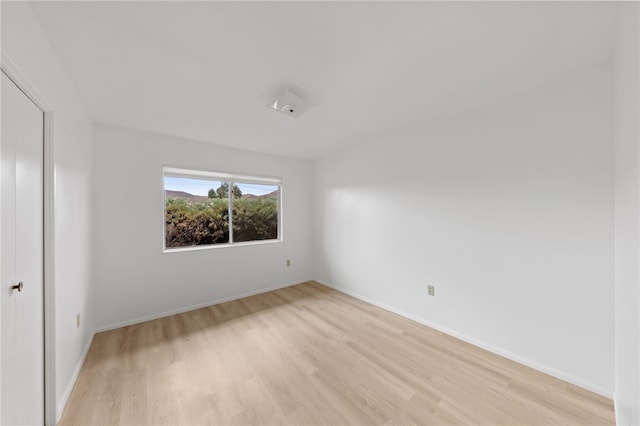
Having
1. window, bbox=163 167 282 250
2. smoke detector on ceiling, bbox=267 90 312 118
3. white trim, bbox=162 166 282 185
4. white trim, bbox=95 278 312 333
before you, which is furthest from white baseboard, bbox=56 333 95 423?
smoke detector on ceiling, bbox=267 90 312 118

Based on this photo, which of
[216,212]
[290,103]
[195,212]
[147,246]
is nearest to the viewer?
[290,103]

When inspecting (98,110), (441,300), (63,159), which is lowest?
(441,300)

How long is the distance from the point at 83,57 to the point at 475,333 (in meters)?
3.85

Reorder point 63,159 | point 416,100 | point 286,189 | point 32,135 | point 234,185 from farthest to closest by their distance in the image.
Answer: point 286,189, point 234,185, point 416,100, point 63,159, point 32,135

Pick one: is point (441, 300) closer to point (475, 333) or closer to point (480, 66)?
point (475, 333)

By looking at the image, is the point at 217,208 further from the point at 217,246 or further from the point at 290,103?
the point at 290,103

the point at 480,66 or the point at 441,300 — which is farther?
the point at 441,300

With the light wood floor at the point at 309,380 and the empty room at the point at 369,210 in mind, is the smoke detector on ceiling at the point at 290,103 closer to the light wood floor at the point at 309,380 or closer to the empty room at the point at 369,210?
the empty room at the point at 369,210

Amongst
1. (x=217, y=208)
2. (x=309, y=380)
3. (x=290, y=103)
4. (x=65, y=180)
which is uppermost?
(x=290, y=103)

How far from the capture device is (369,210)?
322cm

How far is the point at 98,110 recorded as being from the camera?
7.02ft

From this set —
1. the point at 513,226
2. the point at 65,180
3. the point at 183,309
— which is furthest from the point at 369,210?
the point at 65,180

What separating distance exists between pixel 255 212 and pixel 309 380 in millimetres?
2654

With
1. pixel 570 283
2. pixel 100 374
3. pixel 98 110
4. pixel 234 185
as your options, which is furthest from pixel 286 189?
pixel 570 283
